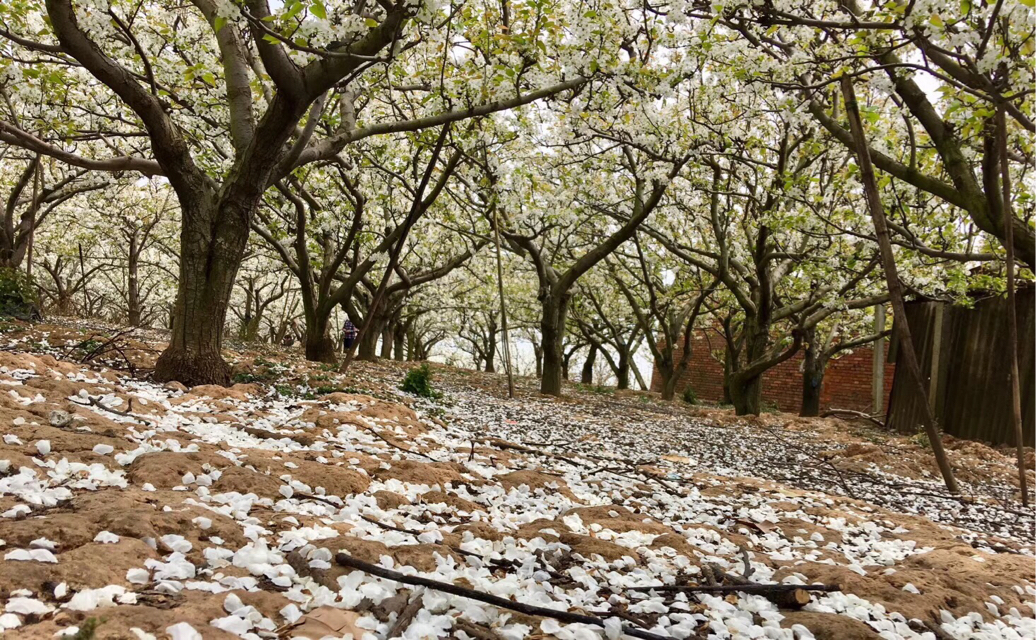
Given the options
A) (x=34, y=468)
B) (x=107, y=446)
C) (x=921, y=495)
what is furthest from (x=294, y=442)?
(x=921, y=495)

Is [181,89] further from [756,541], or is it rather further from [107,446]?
[756,541]

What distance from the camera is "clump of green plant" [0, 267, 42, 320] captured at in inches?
365

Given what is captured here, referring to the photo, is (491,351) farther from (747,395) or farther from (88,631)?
(88,631)

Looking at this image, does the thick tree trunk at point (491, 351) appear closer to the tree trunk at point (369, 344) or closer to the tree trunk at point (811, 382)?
the tree trunk at point (369, 344)

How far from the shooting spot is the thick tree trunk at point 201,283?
557 cm

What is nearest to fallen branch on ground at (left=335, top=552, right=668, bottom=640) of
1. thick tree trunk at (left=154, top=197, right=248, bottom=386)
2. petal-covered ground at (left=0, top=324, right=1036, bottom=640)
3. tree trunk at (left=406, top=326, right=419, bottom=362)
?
petal-covered ground at (left=0, top=324, right=1036, bottom=640)

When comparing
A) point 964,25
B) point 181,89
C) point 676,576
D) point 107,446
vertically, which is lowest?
point 676,576

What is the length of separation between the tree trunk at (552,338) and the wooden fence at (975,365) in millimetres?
6065

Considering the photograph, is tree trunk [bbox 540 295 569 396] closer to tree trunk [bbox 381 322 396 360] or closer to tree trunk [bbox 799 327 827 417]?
tree trunk [bbox 799 327 827 417]

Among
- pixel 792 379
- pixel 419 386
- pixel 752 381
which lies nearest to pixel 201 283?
pixel 419 386

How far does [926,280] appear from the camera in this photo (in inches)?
360

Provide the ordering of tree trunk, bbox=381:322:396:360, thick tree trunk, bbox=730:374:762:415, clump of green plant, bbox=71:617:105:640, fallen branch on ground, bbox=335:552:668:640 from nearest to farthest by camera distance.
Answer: clump of green plant, bbox=71:617:105:640
fallen branch on ground, bbox=335:552:668:640
thick tree trunk, bbox=730:374:762:415
tree trunk, bbox=381:322:396:360

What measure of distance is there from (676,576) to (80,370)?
508 centimetres

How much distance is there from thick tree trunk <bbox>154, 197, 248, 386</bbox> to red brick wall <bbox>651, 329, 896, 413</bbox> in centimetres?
1556
